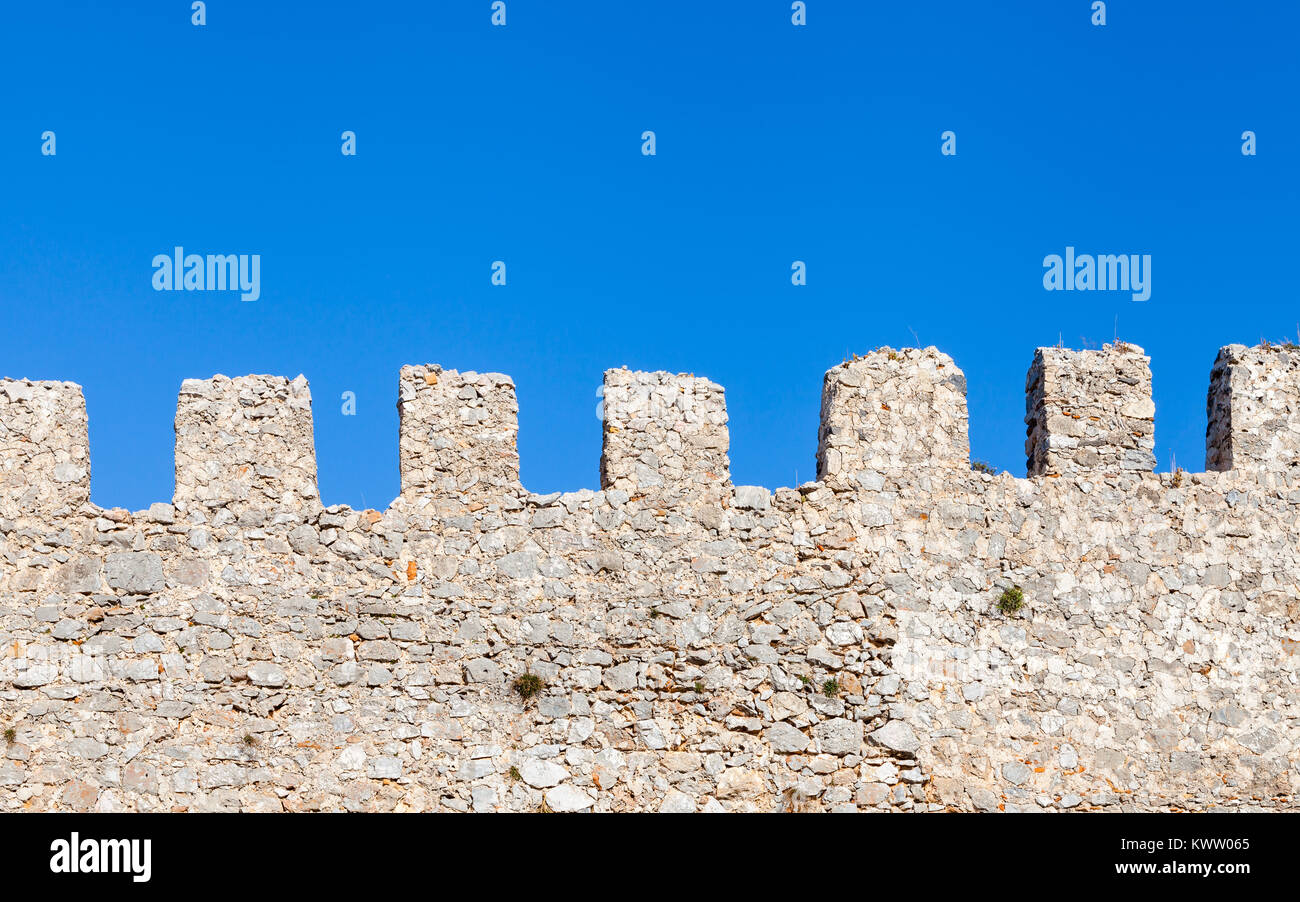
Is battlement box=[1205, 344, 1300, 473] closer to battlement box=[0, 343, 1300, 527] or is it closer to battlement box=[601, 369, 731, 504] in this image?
battlement box=[0, 343, 1300, 527]

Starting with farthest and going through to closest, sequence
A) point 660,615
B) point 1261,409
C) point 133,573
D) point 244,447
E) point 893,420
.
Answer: point 1261,409, point 893,420, point 660,615, point 244,447, point 133,573

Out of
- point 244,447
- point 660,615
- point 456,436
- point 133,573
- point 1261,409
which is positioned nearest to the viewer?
point 133,573

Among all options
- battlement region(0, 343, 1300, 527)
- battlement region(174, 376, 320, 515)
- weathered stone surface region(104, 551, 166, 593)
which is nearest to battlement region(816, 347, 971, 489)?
battlement region(0, 343, 1300, 527)

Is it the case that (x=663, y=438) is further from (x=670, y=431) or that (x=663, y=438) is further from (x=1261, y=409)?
(x=1261, y=409)

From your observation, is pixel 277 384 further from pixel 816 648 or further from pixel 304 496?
pixel 816 648

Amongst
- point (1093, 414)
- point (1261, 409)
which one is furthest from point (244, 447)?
point (1261, 409)

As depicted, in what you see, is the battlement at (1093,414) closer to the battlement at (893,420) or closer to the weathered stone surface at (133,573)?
the battlement at (893,420)

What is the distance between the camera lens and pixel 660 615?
13.0 m

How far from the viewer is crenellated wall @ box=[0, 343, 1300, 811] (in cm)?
1238

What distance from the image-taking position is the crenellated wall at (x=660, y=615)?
487 inches

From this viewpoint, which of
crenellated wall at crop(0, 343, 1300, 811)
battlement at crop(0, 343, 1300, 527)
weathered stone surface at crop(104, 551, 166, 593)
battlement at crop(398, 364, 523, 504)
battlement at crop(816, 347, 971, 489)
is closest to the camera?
crenellated wall at crop(0, 343, 1300, 811)

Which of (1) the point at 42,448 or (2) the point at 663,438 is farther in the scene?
(2) the point at 663,438
